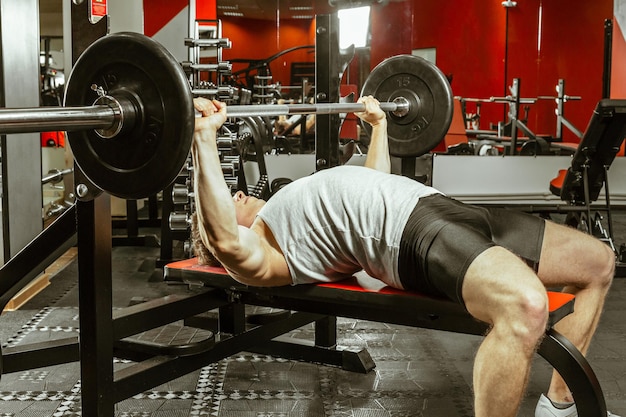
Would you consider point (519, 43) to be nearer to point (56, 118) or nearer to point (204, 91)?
point (204, 91)

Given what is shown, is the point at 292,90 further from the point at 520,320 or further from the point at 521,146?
the point at 520,320

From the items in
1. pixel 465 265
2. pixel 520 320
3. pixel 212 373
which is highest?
pixel 465 265

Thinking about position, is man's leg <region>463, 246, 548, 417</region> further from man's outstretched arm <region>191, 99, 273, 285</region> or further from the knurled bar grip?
the knurled bar grip

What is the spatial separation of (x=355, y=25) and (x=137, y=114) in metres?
4.76

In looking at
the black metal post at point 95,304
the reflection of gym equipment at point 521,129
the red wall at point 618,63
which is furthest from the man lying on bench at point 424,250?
the red wall at point 618,63

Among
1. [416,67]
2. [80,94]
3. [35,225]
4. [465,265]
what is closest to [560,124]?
[416,67]

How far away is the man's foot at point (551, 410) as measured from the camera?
7.04ft

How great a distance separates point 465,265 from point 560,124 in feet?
18.3

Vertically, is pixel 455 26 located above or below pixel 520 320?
above

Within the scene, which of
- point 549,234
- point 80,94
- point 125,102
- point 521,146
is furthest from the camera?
point 521,146

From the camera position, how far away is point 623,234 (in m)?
5.77

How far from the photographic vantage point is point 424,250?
192 cm

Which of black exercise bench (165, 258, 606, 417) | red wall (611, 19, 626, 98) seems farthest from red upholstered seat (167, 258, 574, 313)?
red wall (611, 19, 626, 98)

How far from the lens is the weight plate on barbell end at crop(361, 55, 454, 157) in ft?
9.78
